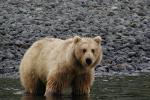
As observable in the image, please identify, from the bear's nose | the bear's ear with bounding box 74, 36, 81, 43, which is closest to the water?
the bear's nose

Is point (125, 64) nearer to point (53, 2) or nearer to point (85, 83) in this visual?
point (85, 83)

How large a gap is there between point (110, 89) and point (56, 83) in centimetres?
145

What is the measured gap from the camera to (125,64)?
17453 mm

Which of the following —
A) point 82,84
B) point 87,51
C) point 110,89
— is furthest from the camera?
point 110,89

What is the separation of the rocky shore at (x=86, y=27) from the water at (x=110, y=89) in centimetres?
117

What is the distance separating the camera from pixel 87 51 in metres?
12.0

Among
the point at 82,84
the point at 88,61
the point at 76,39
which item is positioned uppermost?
the point at 76,39

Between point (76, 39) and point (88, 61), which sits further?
point (76, 39)

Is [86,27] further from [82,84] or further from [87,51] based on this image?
[87,51]

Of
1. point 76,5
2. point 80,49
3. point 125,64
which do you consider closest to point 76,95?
point 80,49

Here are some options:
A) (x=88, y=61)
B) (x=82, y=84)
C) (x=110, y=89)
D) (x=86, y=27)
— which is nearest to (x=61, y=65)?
(x=82, y=84)

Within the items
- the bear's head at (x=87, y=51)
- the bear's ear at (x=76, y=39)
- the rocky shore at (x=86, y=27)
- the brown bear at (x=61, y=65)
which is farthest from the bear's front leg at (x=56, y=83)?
the rocky shore at (x=86, y=27)

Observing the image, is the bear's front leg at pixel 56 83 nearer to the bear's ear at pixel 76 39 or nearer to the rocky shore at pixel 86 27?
the bear's ear at pixel 76 39

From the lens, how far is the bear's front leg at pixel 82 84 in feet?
41.4
